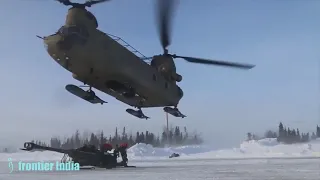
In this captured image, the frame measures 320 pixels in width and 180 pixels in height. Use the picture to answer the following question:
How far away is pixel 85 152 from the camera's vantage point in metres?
25.0

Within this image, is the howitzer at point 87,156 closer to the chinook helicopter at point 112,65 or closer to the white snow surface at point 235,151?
the chinook helicopter at point 112,65

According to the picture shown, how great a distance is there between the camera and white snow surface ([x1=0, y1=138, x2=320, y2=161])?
58719 mm

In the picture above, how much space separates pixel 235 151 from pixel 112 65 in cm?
5507

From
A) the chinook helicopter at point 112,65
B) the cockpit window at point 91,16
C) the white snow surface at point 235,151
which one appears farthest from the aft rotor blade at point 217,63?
the white snow surface at point 235,151

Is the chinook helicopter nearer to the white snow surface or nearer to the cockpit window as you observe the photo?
the cockpit window

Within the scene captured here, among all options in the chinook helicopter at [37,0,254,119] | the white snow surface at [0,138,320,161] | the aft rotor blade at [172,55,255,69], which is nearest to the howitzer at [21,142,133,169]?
the chinook helicopter at [37,0,254,119]

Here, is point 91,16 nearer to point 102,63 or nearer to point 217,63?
point 102,63

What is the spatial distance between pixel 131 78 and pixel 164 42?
13.9 ft

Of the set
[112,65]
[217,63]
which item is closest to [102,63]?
[112,65]

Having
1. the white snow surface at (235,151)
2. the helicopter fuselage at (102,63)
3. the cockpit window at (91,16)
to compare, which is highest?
the cockpit window at (91,16)

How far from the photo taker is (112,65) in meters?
18.2

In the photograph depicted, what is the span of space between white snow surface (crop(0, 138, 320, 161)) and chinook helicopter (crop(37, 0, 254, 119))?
113ft

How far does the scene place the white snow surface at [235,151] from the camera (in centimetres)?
5872

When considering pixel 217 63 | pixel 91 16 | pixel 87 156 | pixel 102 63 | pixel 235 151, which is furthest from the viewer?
pixel 235 151
